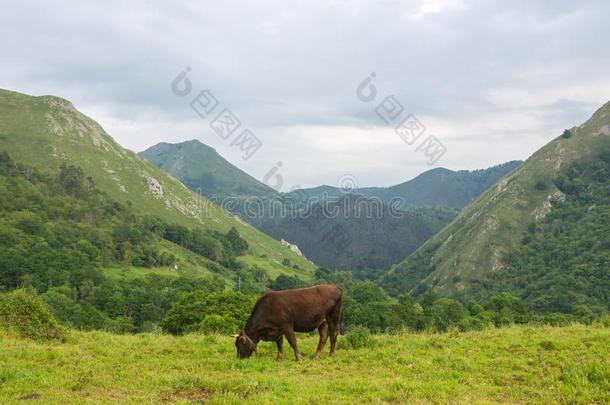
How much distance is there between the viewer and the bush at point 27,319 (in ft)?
61.1

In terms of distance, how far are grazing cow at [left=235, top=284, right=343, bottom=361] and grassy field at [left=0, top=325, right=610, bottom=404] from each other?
0.65m

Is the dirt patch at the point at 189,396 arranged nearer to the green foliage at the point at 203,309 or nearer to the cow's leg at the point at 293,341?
the cow's leg at the point at 293,341

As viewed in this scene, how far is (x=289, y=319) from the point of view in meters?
15.9

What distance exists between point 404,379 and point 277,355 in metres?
5.52

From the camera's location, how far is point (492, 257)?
643ft

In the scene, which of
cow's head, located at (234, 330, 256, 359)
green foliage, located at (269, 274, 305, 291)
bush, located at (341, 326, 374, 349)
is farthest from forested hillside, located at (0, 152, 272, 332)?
bush, located at (341, 326, 374, 349)

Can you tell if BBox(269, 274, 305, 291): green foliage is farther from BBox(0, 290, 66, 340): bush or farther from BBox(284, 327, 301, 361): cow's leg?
BBox(284, 327, 301, 361): cow's leg

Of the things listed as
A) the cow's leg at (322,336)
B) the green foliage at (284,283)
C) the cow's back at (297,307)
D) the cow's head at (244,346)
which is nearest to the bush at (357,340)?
the cow's leg at (322,336)

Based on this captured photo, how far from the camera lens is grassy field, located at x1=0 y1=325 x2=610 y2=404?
11.3 meters

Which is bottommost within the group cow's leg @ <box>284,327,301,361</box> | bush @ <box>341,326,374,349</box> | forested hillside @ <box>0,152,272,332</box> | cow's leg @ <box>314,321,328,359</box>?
bush @ <box>341,326,374,349</box>

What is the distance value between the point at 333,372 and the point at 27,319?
46.2 feet

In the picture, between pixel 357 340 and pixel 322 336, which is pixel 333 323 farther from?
pixel 357 340

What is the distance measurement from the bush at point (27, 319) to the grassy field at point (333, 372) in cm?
127

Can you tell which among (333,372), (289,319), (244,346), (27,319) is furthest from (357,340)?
(27,319)
